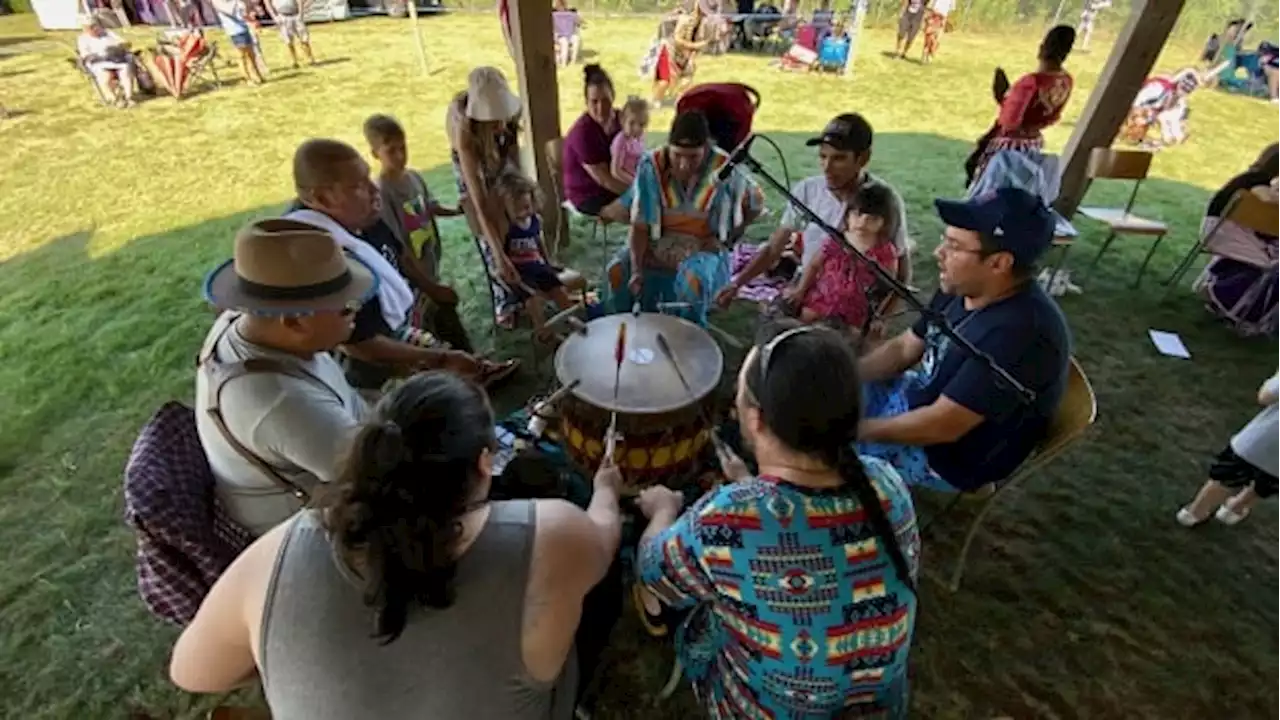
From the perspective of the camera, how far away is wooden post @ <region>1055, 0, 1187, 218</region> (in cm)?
447

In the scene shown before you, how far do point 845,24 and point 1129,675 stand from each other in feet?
39.2

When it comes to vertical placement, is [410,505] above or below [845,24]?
above

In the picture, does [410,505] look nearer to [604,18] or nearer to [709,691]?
[709,691]

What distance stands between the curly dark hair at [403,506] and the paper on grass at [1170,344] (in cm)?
462

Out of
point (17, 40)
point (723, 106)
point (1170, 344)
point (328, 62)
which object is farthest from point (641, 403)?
point (17, 40)

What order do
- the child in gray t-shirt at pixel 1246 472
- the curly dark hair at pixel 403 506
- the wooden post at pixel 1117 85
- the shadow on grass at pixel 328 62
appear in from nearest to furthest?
the curly dark hair at pixel 403 506 < the child in gray t-shirt at pixel 1246 472 < the wooden post at pixel 1117 85 < the shadow on grass at pixel 328 62

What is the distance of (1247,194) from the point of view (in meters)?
4.22

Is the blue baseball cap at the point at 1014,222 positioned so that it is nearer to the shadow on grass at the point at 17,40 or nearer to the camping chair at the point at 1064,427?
the camping chair at the point at 1064,427

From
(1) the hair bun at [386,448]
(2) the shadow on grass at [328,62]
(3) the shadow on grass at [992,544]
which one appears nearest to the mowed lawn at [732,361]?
(3) the shadow on grass at [992,544]

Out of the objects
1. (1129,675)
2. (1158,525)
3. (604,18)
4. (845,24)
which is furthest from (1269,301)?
(604,18)

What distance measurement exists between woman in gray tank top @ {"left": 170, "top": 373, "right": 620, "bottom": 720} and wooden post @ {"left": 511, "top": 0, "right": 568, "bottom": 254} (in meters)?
3.54

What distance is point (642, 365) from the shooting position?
8.46 feet

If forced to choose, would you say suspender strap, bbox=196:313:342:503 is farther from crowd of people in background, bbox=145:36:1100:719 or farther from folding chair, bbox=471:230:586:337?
folding chair, bbox=471:230:586:337

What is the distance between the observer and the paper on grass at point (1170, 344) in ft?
13.8
